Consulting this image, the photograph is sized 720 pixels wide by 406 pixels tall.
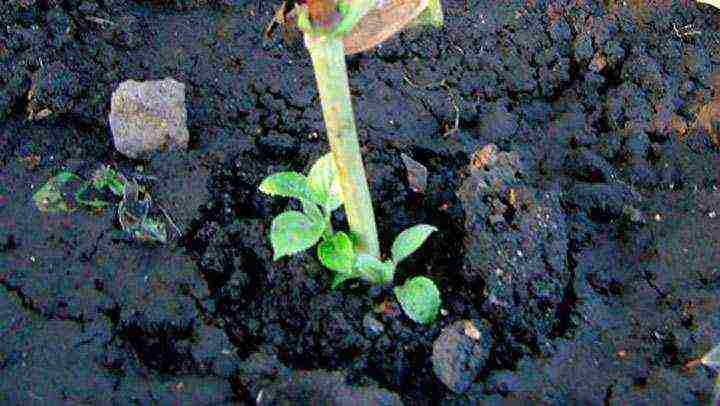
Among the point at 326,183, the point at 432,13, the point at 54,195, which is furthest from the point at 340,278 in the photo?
the point at 54,195

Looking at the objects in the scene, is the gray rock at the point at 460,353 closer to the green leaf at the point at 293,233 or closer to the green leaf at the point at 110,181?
the green leaf at the point at 293,233

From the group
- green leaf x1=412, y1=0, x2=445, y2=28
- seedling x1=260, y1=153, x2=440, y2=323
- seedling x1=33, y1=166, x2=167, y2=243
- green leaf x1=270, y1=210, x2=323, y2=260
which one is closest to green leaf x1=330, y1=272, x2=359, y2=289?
seedling x1=260, y1=153, x2=440, y2=323

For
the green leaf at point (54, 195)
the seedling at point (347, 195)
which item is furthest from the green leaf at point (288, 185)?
the green leaf at point (54, 195)

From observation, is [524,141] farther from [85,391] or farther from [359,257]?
[85,391]

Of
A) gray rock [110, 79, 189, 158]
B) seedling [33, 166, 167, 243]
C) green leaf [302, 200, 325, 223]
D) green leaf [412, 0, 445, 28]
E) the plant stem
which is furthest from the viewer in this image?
gray rock [110, 79, 189, 158]

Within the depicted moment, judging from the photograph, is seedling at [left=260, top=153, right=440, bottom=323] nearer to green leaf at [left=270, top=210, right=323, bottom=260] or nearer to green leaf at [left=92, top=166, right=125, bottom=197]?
green leaf at [left=270, top=210, right=323, bottom=260]

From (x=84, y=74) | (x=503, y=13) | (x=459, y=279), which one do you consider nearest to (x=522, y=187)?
(x=459, y=279)
